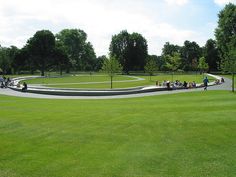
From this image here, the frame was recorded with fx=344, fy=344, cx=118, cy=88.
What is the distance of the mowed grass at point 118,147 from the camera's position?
895 centimetres

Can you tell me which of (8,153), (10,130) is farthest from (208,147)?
(10,130)

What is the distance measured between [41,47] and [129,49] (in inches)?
1313

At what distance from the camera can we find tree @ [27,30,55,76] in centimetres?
10169

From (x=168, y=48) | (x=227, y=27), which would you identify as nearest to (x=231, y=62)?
(x=227, y=27)

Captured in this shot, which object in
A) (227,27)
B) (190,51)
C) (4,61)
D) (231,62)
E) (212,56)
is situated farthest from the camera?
(190,51)

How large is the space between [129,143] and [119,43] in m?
115

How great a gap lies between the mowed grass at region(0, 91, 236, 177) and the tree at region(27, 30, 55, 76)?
87603 mm

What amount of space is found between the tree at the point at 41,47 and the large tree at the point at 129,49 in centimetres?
2608

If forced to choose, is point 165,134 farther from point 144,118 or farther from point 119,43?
point 119,43

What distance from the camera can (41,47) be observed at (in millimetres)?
101812

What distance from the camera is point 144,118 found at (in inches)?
682

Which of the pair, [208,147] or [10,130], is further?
[10,130]

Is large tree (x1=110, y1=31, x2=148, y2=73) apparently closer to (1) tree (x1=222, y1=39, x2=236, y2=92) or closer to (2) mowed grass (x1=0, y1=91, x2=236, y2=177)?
(1) tree (x1=222, y1=39, x2=236, y2=92)

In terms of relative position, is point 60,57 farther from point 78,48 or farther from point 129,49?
point 78,48
